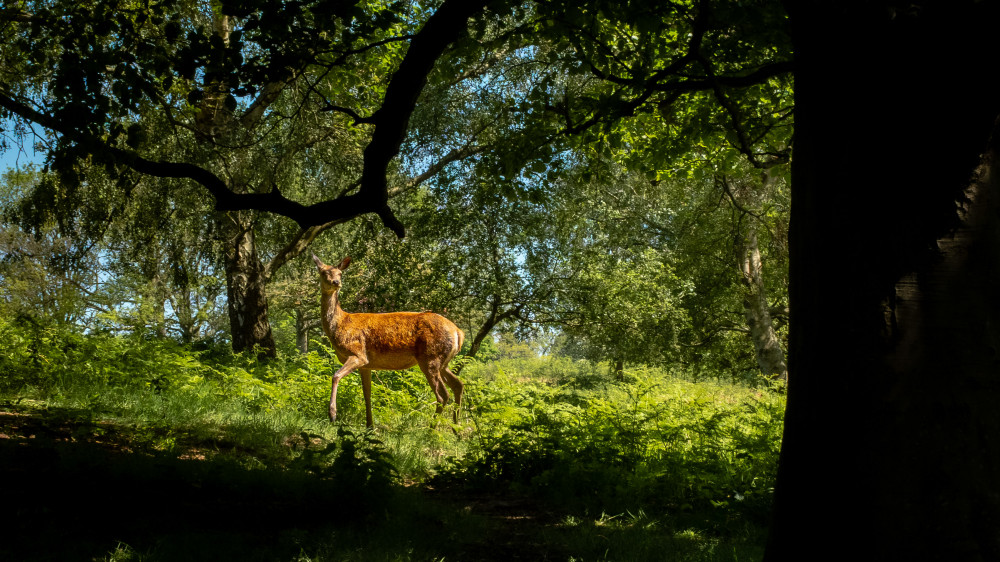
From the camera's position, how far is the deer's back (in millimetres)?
10820

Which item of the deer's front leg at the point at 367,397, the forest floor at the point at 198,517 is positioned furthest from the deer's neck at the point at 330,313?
the forest floor at the point at 198,517

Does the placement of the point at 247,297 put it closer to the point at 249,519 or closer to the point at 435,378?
the point at 435,378

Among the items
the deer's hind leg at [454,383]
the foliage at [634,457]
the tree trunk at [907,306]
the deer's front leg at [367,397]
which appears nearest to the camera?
the tree trunk at [907,306]

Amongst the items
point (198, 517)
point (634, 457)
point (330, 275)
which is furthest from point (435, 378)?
point (198, 517)

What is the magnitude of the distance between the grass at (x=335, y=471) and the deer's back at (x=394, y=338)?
0.84 meters

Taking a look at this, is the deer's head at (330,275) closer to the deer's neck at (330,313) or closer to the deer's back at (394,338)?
the deer's neck at (330,313)

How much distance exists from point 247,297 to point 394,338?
5753 millimetres

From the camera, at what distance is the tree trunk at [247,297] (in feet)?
49.0

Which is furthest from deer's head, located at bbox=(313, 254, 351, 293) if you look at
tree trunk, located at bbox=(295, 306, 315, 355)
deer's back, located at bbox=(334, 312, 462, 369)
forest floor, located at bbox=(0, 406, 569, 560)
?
Answer: tree trunk, located at bbox=(295, 306, 315, 355)

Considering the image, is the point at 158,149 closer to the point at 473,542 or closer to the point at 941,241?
the point at 473,542

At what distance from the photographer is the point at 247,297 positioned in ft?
49.6

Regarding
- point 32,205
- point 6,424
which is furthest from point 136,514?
point 32,205

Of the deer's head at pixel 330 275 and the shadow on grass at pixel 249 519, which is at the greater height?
the deer's head at pixel 330 275

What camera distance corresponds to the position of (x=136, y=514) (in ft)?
14.3
